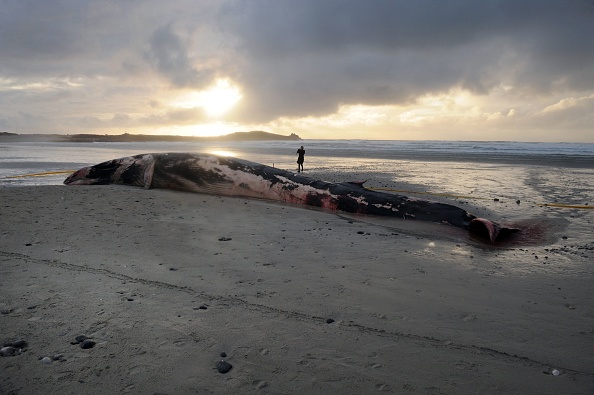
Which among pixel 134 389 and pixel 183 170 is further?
pixel 183 170

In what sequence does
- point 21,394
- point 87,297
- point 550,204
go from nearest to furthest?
1. point 21,394
2. point 87,297
3. point 550,204

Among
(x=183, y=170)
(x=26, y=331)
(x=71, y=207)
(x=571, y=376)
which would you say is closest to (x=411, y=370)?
(x=571, y=376)

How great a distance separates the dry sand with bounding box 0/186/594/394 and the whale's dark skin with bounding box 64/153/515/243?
2.05m

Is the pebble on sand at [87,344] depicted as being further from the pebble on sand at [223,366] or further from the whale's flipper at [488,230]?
the whale's flipper at [488,230]

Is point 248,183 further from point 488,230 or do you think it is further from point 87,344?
point 87,344

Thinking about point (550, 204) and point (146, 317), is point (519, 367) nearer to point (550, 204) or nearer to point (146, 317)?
point (146, 317)

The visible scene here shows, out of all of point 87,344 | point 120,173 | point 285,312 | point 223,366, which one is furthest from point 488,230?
point 120,173

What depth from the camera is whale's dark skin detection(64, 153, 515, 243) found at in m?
7.85

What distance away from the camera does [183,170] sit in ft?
32.7

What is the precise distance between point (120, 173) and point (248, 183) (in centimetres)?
364

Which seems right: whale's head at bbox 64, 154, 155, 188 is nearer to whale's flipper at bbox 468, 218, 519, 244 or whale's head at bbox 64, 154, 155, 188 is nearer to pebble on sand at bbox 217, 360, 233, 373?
whale's flipper at bbox 468, 218, 519, 244

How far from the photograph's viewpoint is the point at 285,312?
315cm

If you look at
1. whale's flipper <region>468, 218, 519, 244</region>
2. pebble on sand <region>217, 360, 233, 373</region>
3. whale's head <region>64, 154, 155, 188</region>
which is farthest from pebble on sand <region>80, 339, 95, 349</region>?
whale's head <region>64, 154, 155, 188</region>

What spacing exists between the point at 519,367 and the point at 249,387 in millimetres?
1710
